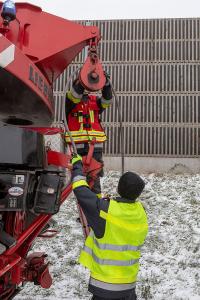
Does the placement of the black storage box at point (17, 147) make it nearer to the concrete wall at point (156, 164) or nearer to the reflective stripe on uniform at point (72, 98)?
the reflective stripe on uniform at point (72, 98)

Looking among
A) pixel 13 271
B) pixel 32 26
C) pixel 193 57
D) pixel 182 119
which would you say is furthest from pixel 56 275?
pixel 193 57

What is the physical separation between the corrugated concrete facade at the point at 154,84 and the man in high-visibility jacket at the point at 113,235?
28.4ft

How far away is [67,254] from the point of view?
20.1ft

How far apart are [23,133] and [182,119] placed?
9540 mm

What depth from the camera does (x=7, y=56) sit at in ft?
8.93

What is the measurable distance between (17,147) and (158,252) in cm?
383

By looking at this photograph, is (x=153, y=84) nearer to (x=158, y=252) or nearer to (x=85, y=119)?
(x=158, y=252)

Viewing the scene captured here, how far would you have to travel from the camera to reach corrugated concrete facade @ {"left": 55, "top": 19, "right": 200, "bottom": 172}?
12.0 m

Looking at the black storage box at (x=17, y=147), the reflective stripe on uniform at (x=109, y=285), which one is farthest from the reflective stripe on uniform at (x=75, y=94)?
the reflective stripe on uniform at (x=109, y=285)

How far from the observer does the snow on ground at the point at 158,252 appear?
4.97 meters

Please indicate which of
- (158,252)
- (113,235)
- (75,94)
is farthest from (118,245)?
(158,252)

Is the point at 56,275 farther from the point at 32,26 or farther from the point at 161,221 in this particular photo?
the point at 32,26

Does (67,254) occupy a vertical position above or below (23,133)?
below

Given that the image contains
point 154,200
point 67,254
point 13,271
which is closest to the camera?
point 13,271
